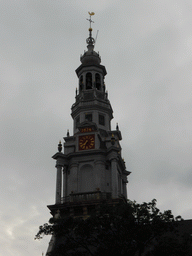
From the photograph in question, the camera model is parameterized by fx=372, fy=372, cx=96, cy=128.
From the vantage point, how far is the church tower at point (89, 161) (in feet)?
190

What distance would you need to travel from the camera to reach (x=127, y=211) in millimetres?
36594

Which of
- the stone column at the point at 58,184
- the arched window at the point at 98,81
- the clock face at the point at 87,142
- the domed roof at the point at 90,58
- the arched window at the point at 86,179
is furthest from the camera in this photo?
the domed roof at the point at 90,58

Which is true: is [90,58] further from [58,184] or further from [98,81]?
[58,184]

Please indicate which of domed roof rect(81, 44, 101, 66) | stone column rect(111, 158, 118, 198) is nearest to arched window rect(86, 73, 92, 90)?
domed roof rect(81, 44, 101, 66)

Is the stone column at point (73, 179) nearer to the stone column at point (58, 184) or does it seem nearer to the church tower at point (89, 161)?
the church tower at point (89, 161)

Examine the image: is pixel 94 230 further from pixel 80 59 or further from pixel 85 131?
pixel 80 59

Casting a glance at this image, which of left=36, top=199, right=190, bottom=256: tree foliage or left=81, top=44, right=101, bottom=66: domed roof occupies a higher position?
left=81, top=44, right=101, bottom=66: domed roof

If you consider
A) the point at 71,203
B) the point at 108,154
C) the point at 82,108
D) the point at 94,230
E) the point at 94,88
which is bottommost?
the point at 94,230

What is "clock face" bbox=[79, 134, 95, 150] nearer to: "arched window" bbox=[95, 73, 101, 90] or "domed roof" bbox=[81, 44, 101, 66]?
"arched window" bbox=[95, 73, 101, 90]

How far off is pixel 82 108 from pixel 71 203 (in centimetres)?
2167

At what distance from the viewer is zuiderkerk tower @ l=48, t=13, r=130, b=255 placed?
190 ft

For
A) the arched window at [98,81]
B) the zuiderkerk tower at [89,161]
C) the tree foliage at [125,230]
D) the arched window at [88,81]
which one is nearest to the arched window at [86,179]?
the zuiderkerk tower at [89,161]

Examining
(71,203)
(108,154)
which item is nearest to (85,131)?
(108,154)

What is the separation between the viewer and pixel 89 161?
6425cm
